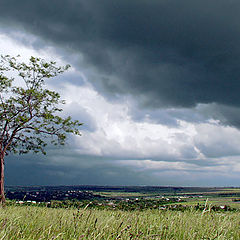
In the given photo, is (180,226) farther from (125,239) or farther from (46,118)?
(46,118)

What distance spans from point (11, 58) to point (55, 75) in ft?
15.2

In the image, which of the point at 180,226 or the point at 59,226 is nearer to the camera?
the point at 59,226

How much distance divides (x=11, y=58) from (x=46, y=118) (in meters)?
7.21

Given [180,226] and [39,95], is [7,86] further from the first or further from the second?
[180,226]

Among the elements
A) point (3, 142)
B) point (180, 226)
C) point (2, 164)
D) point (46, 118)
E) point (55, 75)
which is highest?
point (55, 75)

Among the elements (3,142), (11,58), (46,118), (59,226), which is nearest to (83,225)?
(59,226)

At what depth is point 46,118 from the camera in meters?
26.5

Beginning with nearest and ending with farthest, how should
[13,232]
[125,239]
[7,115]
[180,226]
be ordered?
[125,239] → [13,232] → [180,226] → [7,115]

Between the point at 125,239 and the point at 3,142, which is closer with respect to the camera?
the point at 125,239

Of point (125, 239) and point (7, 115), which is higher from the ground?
point (7, 115)

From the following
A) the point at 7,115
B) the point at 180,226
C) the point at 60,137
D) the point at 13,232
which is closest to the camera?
the point at 13,232

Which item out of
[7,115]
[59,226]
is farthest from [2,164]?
[59,226]

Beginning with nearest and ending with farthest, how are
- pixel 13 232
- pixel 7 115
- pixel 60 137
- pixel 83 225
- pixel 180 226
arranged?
pixel 13 232, pixel 83 225, pixel 180 226, pixel 7 115, pixel 60 137

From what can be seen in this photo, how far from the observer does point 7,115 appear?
2588cm
